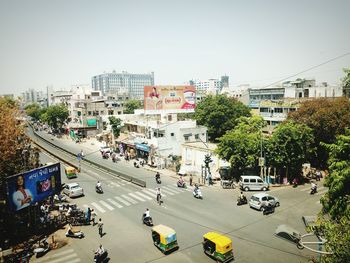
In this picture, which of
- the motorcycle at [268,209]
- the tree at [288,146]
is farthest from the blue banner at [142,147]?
the motorcycle at [268,209]

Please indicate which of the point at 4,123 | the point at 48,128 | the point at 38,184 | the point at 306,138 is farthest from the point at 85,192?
the point at 48,128

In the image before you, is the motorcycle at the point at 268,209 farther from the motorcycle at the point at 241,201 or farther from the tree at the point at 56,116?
the tree at the point at 56,116

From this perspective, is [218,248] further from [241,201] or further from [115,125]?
[115,125]

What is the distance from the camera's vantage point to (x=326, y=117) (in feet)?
138

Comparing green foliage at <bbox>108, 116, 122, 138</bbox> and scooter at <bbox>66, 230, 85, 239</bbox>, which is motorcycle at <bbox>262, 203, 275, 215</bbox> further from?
green foliage at <bbox>108, 116, 122, 138</bbox>

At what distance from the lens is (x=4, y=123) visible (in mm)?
24203

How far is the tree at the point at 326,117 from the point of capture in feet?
136

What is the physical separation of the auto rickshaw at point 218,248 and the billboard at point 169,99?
38261 millimetres

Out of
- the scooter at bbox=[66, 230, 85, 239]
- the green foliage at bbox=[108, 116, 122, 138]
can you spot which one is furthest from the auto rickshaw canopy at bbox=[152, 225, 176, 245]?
the green foliage at bbox=[108, 116, 122, 138]

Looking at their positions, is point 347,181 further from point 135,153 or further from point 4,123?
point 135,153

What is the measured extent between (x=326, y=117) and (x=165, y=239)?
110 feet

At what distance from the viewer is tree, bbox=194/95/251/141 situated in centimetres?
6369

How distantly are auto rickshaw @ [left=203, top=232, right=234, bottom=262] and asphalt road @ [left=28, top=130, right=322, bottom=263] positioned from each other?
586 mm

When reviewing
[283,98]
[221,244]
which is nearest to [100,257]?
[221,244]
